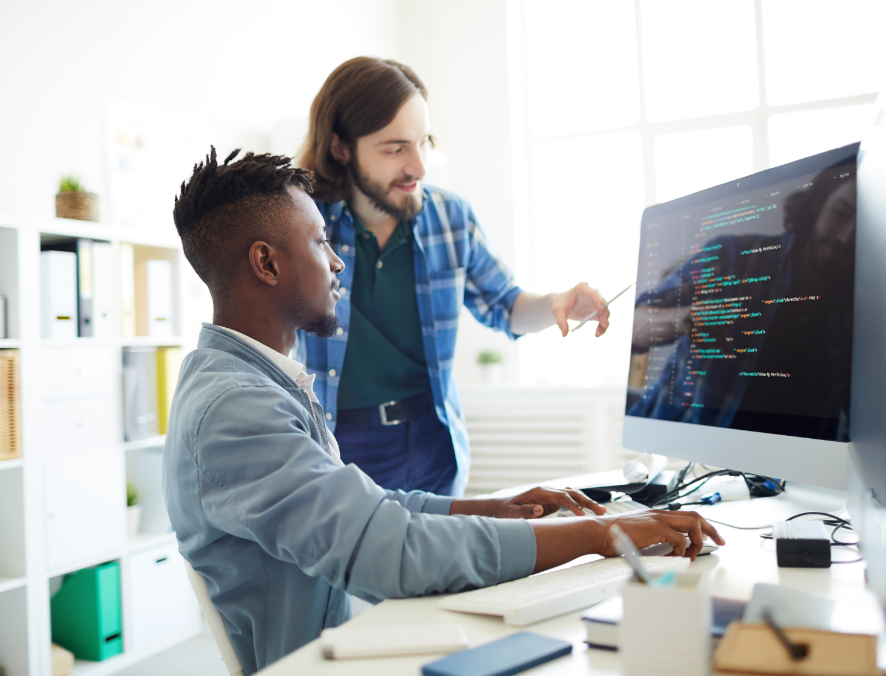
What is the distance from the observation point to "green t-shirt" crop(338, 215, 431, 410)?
1646 mm

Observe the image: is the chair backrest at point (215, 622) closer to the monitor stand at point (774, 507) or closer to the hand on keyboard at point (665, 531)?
the hand on keyboard at point (665, 531)

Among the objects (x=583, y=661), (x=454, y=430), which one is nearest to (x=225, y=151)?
(x=454, y=430)

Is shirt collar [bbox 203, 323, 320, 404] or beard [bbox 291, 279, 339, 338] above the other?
beard [bbox 291, 279, 339, 338]

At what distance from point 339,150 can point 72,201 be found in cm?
106

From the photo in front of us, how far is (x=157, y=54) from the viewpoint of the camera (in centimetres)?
277

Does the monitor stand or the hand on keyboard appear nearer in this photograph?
the hand on keyboard

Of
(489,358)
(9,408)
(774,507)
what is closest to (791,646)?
(774,507)

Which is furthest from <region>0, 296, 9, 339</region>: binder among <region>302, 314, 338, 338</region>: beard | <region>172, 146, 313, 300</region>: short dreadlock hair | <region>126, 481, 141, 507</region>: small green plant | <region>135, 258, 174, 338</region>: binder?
<region>302, 314, 338, 338</region>: beard

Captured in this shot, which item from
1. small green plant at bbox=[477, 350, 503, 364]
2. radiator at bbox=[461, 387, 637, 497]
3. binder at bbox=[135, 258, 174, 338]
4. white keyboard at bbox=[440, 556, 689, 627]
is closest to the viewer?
white keyboard at bbox=[440, 556, 689, 627]

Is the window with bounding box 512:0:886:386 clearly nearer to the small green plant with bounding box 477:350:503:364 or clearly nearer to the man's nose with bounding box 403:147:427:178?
the small green plant with bounding box 477:350:503:364

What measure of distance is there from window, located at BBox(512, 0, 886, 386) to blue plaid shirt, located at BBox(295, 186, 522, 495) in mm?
1857

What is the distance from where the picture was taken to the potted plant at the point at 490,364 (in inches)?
156

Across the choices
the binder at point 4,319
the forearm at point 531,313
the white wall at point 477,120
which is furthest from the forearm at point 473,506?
the white wall at point 477,120

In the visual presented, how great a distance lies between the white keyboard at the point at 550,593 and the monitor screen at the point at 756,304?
29 cm
